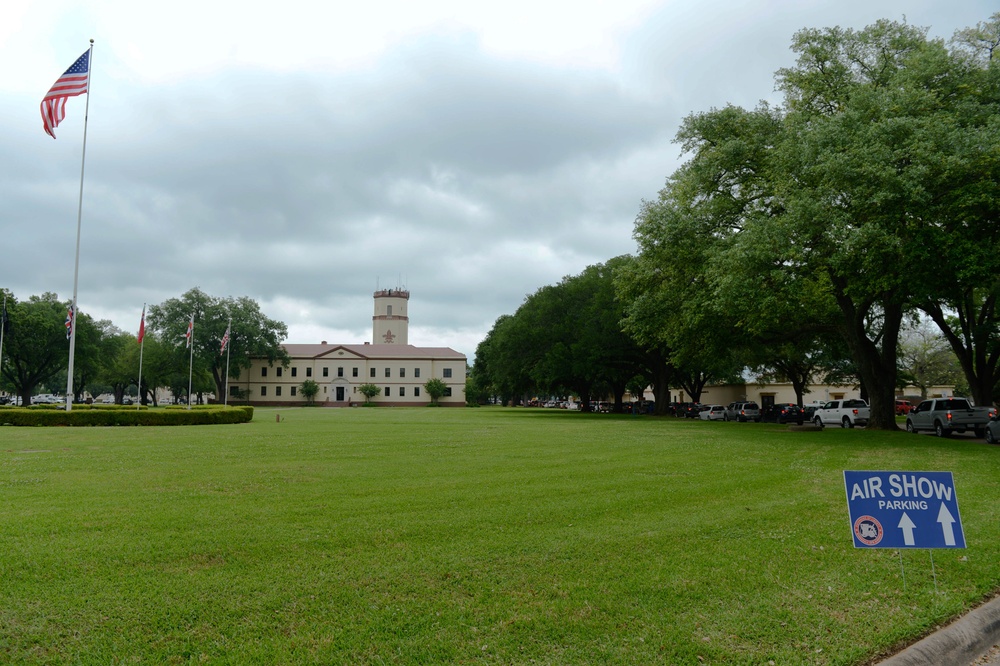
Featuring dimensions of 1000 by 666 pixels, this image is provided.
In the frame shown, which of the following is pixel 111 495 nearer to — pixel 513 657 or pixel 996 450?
pixel 513 657

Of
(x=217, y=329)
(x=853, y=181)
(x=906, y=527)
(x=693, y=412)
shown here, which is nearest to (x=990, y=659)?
(x=906, y=527)

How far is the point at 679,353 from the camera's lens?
3172cm

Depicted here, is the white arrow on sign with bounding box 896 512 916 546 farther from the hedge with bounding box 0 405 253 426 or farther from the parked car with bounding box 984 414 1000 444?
the hedge with bounding box 0 405 253 426

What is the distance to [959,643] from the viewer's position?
5.17 m

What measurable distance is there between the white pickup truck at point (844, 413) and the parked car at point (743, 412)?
28.6 feet

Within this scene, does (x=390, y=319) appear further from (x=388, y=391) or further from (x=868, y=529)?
(x=868, y=529)

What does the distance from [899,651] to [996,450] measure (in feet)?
60.5

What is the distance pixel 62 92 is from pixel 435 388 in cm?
7667

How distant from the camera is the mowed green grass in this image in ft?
15.7

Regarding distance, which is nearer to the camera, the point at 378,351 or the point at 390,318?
the point at 378,351

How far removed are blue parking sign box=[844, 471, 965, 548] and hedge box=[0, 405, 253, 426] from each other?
33032mm

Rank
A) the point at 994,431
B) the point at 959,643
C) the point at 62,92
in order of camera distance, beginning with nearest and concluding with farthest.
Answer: the point at 959,643
the point at 994,431
the point at 62,92

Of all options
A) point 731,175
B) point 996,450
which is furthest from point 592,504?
point 731,175

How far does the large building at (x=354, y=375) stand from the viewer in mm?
103000
